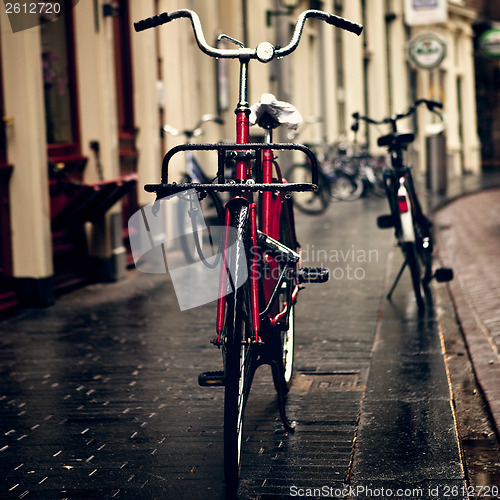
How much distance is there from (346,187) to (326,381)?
1456 centimetres

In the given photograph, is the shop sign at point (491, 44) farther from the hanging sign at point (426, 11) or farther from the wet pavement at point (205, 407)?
the wet pavement at point (205, 407)

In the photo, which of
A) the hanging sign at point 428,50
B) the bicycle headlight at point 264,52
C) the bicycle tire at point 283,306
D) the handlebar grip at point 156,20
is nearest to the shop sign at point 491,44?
the hanging sign at point 428,50

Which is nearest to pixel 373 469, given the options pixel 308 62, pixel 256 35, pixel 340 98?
pixel 256 35

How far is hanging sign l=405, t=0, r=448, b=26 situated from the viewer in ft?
66.5

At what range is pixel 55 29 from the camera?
9.19 meters

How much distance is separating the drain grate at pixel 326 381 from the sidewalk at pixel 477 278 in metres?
0.68

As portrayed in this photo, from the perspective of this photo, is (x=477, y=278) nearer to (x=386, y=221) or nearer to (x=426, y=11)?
(x=386, y=221)

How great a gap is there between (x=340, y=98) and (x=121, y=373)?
18.5 metres

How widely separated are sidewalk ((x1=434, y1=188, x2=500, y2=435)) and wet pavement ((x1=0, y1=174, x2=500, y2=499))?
180mm

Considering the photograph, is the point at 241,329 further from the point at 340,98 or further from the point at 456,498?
the point at 340,98

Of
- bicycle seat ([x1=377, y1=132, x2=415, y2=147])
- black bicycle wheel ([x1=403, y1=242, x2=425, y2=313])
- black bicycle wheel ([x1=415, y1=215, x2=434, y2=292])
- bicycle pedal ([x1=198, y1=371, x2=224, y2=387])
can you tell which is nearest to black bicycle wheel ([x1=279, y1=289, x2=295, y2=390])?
bicycle pedal ([x1=198, y1=371, x2=224, y2=387])

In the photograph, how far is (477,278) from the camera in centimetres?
923

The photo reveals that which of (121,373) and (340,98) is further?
(340,98)

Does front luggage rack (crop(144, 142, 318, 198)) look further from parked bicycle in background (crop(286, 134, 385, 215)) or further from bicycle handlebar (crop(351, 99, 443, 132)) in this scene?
parked bicycle in background (crop(286, 134, 385, 215))
